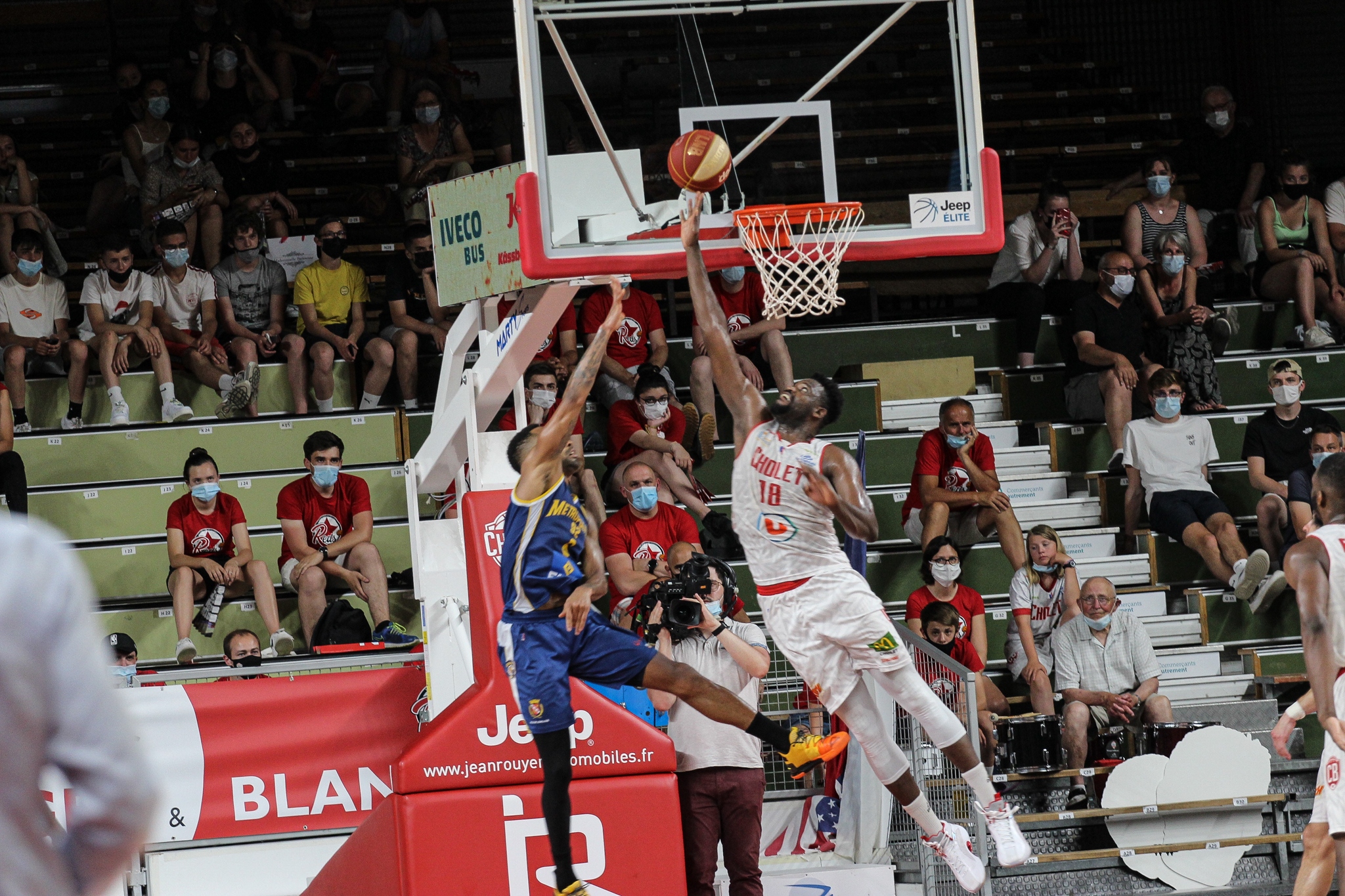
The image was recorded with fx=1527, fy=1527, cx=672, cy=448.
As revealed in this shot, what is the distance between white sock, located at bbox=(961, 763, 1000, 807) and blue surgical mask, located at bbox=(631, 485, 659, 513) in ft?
13.6

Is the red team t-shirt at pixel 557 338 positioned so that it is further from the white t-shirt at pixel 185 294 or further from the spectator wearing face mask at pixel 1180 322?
the spectator wearing face mask at pixel 1180 322

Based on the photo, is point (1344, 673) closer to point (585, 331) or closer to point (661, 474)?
point (661, 474)

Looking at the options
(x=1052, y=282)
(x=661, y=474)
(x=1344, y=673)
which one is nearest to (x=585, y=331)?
(x=661, y=474)

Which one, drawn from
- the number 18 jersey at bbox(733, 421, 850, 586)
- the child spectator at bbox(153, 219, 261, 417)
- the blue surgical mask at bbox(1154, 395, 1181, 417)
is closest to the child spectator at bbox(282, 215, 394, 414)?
the child spectator at bbox(153, 219, 261, 417)

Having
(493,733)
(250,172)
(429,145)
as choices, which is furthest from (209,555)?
(493,733)

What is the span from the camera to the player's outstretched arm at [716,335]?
19.7 feet

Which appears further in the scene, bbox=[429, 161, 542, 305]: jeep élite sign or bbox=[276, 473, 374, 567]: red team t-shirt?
bbox=[276, 473, 374, 567]: red team t-shirt

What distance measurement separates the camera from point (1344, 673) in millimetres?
5938

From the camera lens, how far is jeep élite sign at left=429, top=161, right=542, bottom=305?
6.70 metres

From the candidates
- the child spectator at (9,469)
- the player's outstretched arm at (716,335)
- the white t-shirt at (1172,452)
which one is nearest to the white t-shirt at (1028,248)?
the white t-shirt at (1172,452)

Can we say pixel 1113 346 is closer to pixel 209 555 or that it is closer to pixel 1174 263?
pixel 1174 263

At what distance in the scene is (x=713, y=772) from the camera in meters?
7.71

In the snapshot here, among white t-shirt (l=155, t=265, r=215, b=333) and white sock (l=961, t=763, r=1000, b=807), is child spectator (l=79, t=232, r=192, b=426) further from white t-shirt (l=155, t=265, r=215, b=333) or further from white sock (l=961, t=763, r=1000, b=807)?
white sock (l=961, t=763, r=1000, b=807)

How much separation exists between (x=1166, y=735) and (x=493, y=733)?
15.4ft
